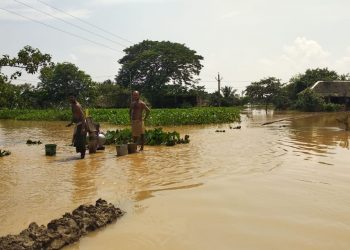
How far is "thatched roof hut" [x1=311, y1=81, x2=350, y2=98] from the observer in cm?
4522

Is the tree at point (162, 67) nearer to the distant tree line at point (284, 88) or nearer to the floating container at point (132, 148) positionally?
the distant tree line at point (284, 88)

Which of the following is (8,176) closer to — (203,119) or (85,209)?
(85,209)

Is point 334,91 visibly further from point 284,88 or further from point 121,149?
point 121,149

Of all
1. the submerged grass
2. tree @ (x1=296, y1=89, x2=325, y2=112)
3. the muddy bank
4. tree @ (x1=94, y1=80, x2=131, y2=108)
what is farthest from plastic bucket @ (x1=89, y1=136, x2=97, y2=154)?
tree @ (x1=94, y1=80, x2=131, y2=108)

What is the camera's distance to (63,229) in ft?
14.1

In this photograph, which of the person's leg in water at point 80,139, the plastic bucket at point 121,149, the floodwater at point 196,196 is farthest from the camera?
the plastic bucket at point 121,149

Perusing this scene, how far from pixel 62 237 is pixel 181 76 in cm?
5169

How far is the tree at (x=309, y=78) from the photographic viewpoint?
51.7 metres

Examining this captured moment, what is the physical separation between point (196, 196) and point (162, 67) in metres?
50.3

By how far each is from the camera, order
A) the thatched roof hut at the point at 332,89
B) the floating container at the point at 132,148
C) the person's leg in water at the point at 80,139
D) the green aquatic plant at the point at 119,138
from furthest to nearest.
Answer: the thatched roof hut at the point at 332,89 → the green aquatic plant at the point at 119,138 → the floating container at the point at 132,148 → the person's leg in water at the point at 80,139

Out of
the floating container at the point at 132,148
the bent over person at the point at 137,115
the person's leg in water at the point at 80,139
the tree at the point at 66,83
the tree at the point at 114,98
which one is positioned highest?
the tree at the point at 66,83

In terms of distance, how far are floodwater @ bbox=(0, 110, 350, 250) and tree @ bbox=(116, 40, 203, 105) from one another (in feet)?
144

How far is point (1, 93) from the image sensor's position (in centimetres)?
1478

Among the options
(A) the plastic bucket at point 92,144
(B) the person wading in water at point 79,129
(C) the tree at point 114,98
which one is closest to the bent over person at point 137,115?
(A) the plastic bucket at point 92,144
